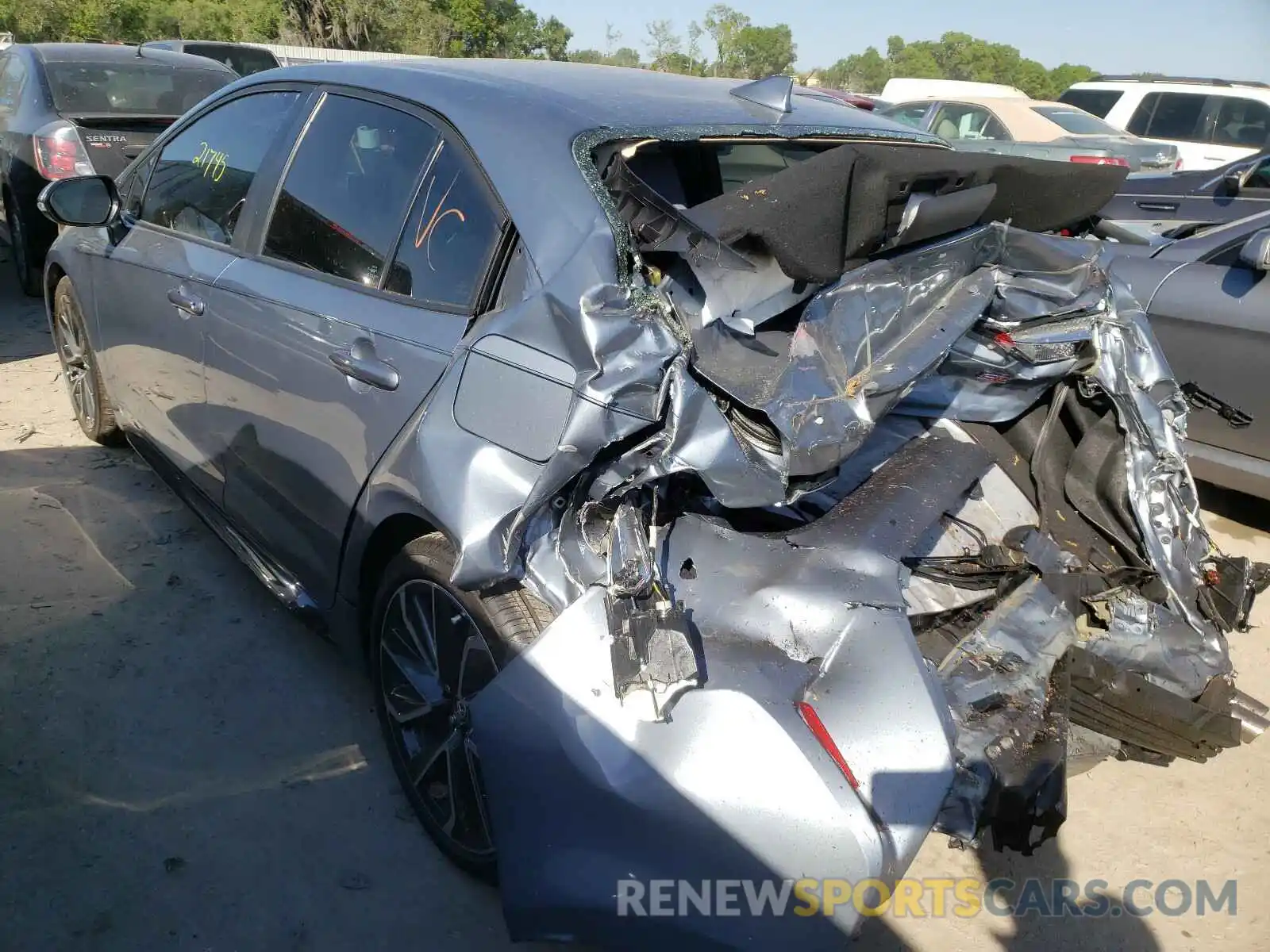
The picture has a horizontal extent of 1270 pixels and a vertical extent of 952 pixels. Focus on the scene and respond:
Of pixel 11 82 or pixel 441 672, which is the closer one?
pixel 441 672

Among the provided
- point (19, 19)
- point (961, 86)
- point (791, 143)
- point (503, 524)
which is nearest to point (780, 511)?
point (503, 524)

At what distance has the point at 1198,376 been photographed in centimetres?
418

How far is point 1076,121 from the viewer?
37.3ft

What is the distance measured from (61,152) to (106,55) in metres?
1.28

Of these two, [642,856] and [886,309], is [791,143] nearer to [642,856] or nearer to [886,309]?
[886,309]

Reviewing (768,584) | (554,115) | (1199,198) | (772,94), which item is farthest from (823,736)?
(1199,198)

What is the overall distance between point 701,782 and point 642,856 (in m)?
0.20

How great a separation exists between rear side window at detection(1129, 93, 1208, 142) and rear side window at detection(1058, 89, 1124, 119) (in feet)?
1.22

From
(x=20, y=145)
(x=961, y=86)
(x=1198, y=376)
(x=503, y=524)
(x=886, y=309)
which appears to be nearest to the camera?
(x=503, y=524)

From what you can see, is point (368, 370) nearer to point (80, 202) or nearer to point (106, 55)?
point (80, 202)

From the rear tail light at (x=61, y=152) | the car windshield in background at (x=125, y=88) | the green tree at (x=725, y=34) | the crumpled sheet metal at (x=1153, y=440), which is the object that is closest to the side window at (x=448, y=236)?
the crumpled sheet metal at (x=1153, y=440)

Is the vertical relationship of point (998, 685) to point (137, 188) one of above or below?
below

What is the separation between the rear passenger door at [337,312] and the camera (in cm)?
229

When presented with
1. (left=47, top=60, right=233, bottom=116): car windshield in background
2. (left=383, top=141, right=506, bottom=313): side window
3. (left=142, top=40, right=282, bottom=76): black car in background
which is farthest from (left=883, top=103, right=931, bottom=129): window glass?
(left=383, top=141, right=506, bottom=313): side window
